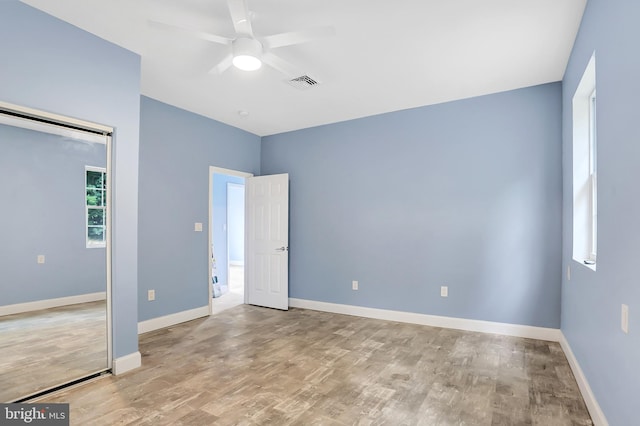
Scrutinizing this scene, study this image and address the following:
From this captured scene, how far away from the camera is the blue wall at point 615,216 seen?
146 centimetres

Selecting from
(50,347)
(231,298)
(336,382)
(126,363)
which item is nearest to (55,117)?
(50,347)

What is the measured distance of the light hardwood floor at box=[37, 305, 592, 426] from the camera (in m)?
2.22

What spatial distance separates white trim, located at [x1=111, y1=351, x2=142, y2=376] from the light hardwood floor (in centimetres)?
6

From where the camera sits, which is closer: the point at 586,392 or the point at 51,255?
the point at 586,392

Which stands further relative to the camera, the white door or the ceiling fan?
the white door

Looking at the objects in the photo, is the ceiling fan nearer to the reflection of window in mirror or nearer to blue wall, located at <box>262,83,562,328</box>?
the reflection of window in mirror

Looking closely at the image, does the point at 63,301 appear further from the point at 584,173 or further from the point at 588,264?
the point at 584,173

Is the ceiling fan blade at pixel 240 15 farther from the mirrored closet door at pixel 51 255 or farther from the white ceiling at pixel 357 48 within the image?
the mirrored closet door at pixel 51 255

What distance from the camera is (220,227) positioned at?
22.4 ft

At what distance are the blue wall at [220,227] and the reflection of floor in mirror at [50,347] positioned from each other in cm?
372

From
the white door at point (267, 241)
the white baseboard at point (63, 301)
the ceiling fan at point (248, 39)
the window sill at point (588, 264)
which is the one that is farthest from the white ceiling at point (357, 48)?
the white baseboard at point (63, 301)

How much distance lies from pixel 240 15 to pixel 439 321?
386 cm

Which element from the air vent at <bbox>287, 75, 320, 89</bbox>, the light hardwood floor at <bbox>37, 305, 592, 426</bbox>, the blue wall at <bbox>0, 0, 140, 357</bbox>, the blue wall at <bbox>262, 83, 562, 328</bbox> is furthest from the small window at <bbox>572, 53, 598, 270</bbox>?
the blue wall at <bbox>0, 0, 140, 357</bbox>

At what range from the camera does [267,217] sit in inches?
207
